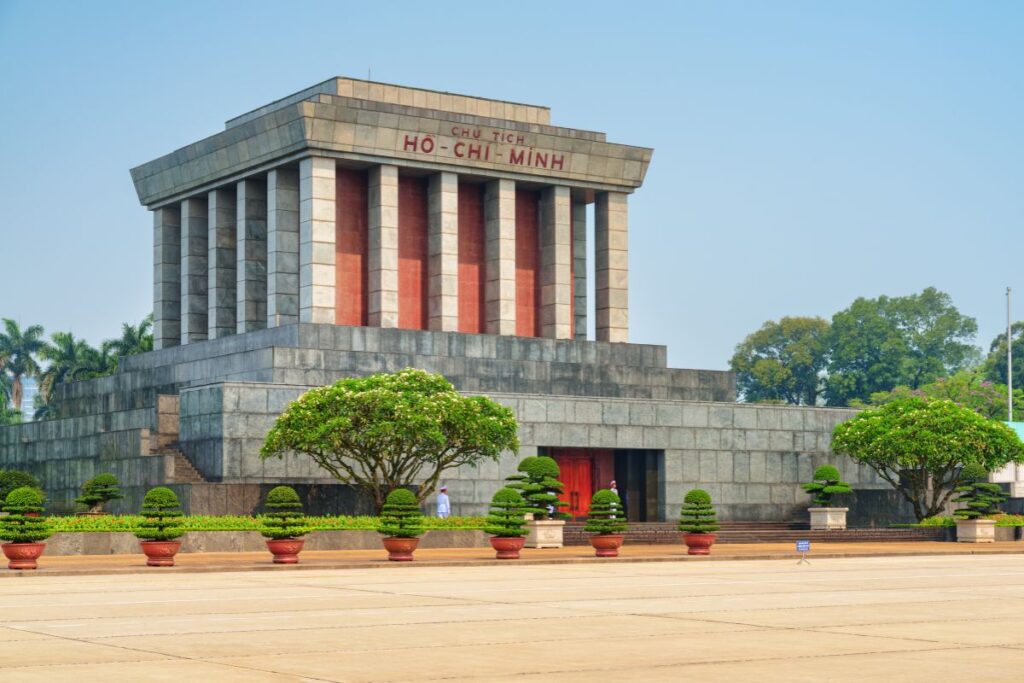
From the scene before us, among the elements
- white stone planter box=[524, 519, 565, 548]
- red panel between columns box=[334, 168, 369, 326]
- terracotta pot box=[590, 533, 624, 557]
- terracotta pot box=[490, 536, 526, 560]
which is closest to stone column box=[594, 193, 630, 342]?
red panel between columns box=[334, 168, 369, 326]

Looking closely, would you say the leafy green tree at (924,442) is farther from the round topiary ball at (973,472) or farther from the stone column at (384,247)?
the stone column at (384,247)

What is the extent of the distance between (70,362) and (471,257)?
132 feet

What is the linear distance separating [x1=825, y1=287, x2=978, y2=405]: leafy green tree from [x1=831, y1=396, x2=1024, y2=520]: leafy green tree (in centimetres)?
8285

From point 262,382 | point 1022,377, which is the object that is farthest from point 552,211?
point 1022,377

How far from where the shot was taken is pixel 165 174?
229 feet

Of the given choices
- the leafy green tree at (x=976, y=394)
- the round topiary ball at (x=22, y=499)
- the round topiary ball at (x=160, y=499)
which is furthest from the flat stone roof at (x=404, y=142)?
the leafy green tree at (x=976, y=394)

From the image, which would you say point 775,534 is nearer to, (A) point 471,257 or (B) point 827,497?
(B) point 827,497

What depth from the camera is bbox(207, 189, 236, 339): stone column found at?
65.9 m

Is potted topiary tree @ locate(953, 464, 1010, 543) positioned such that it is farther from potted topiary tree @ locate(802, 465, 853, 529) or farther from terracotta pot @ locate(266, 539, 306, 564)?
terracotta pot @ locate(266, 539, 306, 564)

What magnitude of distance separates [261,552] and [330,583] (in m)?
14.2

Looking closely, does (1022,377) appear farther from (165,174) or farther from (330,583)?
(330,583)

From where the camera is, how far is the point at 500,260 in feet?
211

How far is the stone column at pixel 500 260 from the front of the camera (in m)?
64.1

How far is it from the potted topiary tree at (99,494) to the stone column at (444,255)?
52.5 feet
